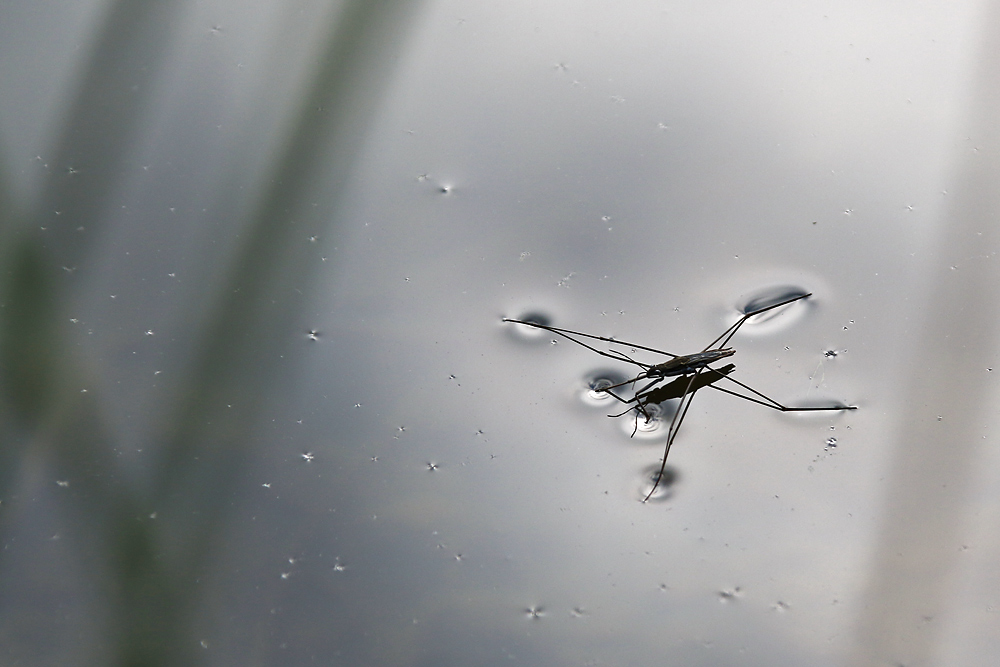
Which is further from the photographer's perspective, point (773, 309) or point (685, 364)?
point (773, 309)

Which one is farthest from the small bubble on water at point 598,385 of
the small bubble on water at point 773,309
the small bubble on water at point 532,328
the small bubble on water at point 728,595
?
the small bubble on water at point 728,595

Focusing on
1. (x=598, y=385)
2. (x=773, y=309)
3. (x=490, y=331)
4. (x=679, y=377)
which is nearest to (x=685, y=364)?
(x=679, y=377)

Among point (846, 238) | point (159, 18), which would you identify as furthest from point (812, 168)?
point (159, 18)

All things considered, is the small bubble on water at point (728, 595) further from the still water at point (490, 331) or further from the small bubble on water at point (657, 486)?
the small bubble on water at point (657, 486)

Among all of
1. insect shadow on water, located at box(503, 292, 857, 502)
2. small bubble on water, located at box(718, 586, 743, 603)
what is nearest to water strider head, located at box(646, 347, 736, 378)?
insect shadow on water, located at box(503, 292, 857, 502)

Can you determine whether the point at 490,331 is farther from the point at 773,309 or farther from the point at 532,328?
the point at 773,309
